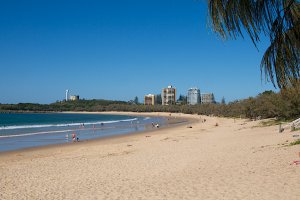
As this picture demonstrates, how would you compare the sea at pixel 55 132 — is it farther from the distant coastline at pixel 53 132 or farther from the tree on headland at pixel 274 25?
the tree on headland at pixel 274 25

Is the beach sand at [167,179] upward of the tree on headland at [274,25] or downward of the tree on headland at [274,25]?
downward

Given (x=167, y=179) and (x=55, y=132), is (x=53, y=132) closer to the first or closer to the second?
(x=55, y=132)

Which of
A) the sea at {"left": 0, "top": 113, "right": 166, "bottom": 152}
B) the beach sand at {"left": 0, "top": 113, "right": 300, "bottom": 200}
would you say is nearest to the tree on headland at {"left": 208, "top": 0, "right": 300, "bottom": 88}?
the beach sand at {"left": 0, "top": 113, "right": 300, "bottom": 200}

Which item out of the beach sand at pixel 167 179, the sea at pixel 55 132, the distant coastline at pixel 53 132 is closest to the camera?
the beach sand at pixel 167 179

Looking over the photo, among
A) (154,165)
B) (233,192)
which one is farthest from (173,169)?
(233,192)

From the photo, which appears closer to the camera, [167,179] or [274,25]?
[274,25]

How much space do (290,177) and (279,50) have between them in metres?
6.16

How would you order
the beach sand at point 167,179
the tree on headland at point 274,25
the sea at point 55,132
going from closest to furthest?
the tree on headland at point 274,25, the beach sand at point 167,179, the sea at point 55,132

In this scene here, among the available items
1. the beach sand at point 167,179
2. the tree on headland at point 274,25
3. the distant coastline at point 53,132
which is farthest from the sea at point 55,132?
the tree on headland at point 274,25

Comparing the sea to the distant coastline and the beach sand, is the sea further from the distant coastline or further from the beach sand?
the beach sand

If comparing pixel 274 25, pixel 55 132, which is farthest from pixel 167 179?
pixel 55 132

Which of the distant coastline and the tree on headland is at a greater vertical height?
the tree on headland

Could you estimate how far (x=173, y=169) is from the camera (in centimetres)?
1279

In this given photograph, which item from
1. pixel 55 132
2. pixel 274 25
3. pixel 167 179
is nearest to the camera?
pixel 274 25
